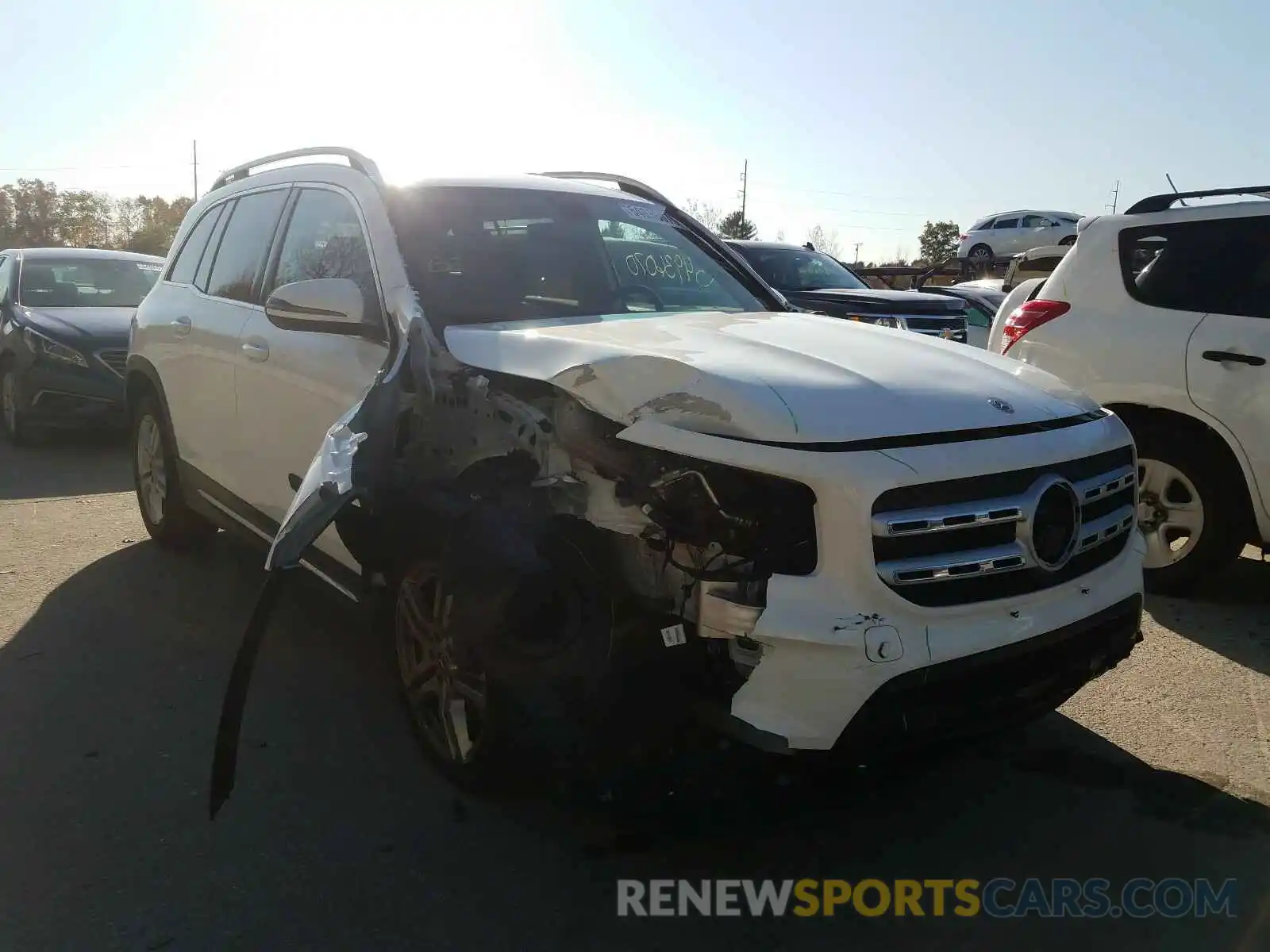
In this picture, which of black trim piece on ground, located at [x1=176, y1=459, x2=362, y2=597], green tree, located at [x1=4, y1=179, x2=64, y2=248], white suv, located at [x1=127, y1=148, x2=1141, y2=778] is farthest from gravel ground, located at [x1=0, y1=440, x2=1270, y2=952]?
green tree, located at [x1=4, y1=179, x2=64, y2=248]

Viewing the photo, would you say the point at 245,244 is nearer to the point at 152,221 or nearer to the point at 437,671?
the point at 437,671

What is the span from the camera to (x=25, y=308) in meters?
9.48

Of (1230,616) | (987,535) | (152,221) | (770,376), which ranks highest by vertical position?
(152,221)

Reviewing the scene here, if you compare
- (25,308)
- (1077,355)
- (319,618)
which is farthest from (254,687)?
(25,308)

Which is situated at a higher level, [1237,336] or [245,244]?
[245,244]

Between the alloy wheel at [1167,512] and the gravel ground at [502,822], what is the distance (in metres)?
0.78

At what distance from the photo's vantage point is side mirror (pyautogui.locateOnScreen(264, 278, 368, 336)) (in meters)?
3.34

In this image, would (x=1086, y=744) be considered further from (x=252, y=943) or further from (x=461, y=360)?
(x=252, y=943)

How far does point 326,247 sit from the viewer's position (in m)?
4.00

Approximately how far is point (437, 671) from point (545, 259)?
1.62m

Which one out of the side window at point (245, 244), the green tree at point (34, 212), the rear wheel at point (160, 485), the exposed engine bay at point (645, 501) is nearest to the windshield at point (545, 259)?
the exposed engine bay at point (645, 501)

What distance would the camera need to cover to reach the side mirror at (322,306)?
334 cm

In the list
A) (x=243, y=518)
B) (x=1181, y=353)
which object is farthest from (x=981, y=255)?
(x=243, y=518)

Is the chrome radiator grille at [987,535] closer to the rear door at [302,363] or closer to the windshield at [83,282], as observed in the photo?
the rear door at [302,363]
